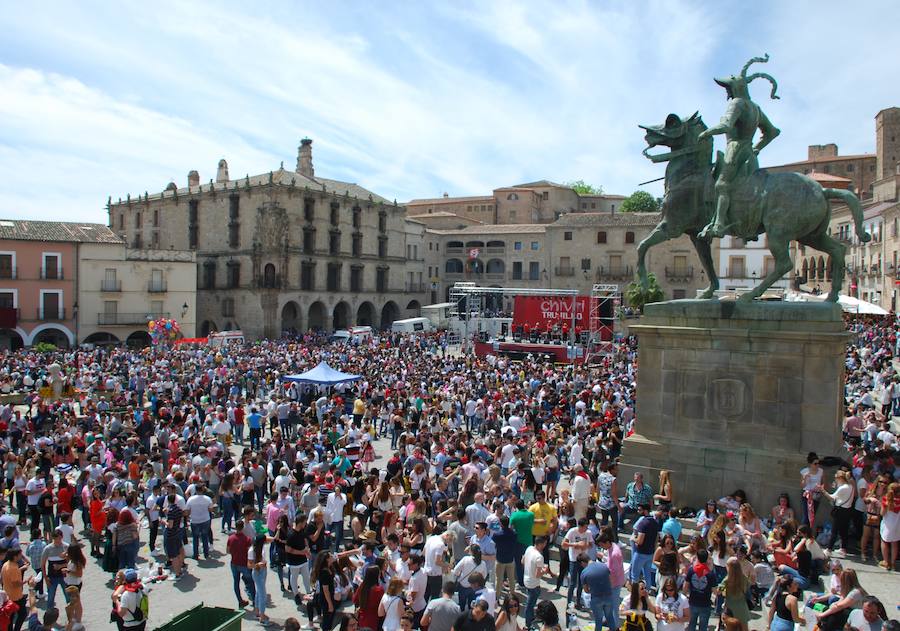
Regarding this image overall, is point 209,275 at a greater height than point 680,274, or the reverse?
point 680,274

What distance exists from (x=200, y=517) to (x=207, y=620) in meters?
3.35

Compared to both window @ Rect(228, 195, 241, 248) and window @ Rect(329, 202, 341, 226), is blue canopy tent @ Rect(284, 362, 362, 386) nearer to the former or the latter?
window @ Rect(228, 195, 241, 248)

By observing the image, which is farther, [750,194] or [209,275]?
[209,275]

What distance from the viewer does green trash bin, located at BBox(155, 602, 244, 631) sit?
636 centimetres

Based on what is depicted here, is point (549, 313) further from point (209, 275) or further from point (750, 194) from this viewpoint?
point (750, 194)

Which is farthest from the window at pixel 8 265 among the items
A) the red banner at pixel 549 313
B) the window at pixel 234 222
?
the red banner at pixel 549 313

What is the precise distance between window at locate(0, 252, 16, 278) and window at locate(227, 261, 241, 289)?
13.8 metres

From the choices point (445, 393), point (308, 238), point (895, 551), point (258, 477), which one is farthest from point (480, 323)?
point (895, 551)

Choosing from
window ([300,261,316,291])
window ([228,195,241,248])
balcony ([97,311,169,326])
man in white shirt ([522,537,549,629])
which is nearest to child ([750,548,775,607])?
man in white shirt ([522,537,549,629])

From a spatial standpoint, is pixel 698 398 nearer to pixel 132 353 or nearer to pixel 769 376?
pixel 769 376

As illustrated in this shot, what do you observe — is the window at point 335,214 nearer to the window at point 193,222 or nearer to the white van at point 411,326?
the window at point 193,222

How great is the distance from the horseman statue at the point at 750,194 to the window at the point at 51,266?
38.4m

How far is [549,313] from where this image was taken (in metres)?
38.6

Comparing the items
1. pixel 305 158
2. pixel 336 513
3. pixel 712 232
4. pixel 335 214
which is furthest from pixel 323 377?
pixel 305 158
